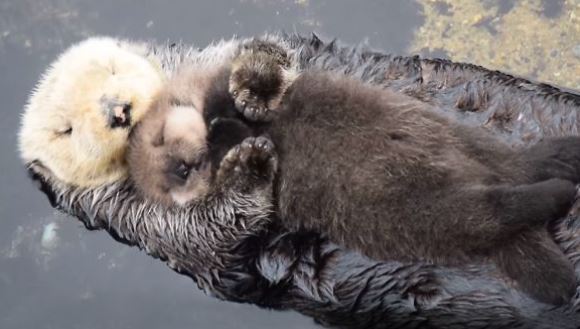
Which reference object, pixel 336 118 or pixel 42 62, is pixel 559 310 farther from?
pixel 42 62

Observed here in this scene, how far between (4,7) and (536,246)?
3.50 metres

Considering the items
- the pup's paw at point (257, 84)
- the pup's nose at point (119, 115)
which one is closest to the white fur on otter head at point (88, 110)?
the pup's nose at point (119, 115)

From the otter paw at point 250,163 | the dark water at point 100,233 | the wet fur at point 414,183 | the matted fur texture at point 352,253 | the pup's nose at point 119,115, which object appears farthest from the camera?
the dark water at point 100,233

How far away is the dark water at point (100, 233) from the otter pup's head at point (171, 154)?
2.59 ft

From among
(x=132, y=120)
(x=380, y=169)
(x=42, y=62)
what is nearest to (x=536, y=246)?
(x=380, y=169)

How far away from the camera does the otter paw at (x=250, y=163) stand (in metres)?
2.96

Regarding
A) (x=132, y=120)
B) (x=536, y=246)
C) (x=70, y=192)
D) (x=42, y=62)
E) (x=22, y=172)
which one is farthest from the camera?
(x=42, y=62)

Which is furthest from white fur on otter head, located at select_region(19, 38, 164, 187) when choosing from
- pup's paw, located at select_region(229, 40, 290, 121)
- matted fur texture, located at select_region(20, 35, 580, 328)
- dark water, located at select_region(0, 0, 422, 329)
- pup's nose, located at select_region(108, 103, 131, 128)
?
dark water, located at select_region(0, 0, 422, 329)

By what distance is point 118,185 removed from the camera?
11.3 ft

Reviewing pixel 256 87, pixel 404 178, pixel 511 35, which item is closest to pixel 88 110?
pixel 256 87

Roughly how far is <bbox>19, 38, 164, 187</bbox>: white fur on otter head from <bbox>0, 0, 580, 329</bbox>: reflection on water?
0.82m

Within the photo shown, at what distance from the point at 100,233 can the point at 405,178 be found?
1812 mm

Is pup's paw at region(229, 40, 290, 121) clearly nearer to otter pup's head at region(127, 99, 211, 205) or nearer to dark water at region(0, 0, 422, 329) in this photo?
otter pup's head at region(127, 99, 211, 205)

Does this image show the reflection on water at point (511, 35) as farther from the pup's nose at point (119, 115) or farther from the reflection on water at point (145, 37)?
the pup's nose at point (119, 115)
